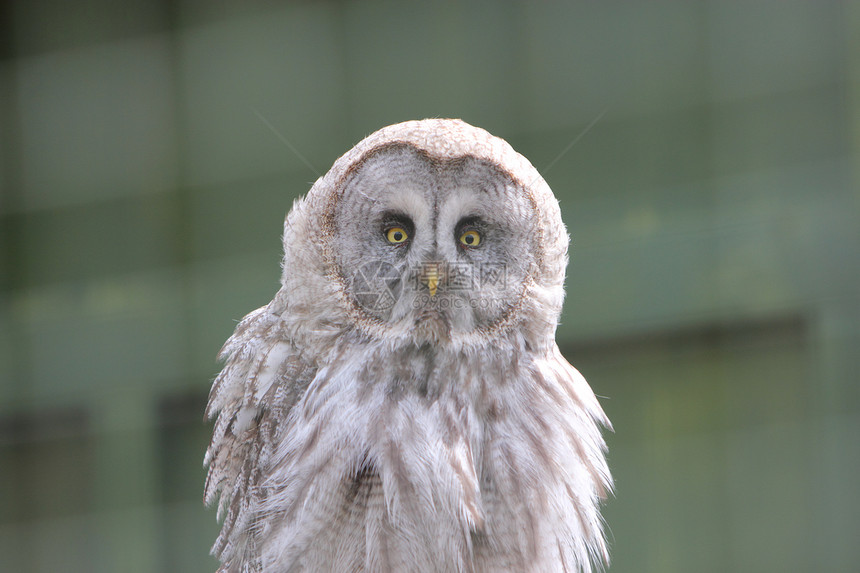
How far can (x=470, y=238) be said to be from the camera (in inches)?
35.0

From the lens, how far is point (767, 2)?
181 centimetres

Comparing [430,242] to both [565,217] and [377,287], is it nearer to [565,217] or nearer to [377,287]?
[377,287]

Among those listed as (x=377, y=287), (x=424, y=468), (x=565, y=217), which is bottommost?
(x=424, y=468)

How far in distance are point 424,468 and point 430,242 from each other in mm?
217

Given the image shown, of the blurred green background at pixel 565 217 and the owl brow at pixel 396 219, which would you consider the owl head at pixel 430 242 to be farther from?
the blurred green background at pixel 565 217

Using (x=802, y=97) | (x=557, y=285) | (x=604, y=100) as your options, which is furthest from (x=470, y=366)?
(x=802, y=97)

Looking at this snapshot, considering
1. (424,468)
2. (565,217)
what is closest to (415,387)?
(424,468)

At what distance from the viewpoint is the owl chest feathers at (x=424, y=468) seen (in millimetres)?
815

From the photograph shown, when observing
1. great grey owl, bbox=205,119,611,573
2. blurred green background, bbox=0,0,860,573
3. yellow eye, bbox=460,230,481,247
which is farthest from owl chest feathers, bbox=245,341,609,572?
blurred green background, bbox=0,0,860,573

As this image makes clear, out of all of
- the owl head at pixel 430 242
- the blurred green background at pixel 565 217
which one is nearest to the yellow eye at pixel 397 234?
the owl head at pixel 430 242

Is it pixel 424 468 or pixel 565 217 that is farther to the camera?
pixel 565 217

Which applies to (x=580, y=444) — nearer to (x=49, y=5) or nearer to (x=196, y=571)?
(x=196, y=571)

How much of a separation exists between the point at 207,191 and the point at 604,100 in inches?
33.8

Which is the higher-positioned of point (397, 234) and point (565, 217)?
point (565, 217)
